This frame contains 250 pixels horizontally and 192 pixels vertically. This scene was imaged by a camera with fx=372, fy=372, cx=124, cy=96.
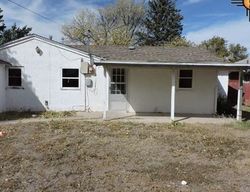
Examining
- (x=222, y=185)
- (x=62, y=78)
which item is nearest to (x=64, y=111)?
(x=62, y=78)

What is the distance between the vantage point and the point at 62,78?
58.4 ft

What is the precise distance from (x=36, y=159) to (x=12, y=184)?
168cm

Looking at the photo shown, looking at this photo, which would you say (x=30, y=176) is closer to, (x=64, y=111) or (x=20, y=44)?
(x=64, y=111)

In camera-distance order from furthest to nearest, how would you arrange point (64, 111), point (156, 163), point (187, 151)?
point (64, 111), point (187, 151), point (156, 163)

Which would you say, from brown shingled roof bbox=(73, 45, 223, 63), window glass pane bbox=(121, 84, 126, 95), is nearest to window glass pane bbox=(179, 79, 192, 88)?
brown shingled roof bbox=(73, 45, 223, 63)

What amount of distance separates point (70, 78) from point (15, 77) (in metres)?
2.60

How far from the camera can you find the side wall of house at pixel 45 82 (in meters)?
17.7

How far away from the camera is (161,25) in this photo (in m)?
44.1

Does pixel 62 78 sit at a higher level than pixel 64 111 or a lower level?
higher

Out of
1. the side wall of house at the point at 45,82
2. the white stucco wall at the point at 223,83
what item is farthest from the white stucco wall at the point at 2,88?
the white stucco wall at the point at 223,83

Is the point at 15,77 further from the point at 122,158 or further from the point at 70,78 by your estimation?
the point at 122,158

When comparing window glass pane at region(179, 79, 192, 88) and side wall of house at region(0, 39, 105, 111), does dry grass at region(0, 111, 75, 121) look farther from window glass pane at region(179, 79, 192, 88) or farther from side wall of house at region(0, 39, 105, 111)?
window glass pane at region(179, 79, 192, 88)

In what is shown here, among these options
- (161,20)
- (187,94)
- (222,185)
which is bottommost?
(222,185)

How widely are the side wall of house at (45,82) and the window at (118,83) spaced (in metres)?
0.62
